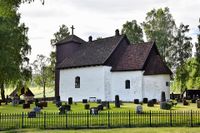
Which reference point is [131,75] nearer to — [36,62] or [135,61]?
[135,61]

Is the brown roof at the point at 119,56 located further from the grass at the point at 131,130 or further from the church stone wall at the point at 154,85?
the grass at the point at 131,130

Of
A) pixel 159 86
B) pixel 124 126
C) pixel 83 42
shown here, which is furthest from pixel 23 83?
pixel 124 126

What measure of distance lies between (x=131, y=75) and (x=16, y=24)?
17.9 metres

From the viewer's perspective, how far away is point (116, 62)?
4772cm

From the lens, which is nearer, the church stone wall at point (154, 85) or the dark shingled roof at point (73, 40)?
the church stone wall at point (154, 85)

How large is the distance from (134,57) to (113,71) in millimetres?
3662

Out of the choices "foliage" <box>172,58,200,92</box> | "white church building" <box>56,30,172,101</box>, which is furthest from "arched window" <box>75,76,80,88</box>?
"foliage" <box>172,58,200,92</box>

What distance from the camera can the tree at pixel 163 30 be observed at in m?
57.1

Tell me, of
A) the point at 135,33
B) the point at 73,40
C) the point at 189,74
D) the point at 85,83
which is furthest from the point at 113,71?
the point at 189,74

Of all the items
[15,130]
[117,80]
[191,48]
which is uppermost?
[191,48]

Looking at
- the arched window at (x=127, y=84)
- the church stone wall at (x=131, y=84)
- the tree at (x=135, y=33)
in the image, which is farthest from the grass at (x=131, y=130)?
the tree at (x=135, y=33)

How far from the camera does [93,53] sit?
50.0m

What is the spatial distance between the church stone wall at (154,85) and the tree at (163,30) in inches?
572

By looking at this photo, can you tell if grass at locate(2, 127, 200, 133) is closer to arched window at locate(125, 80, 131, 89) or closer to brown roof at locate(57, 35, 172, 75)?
brown roof at locate(57, 35, 172, 75)
